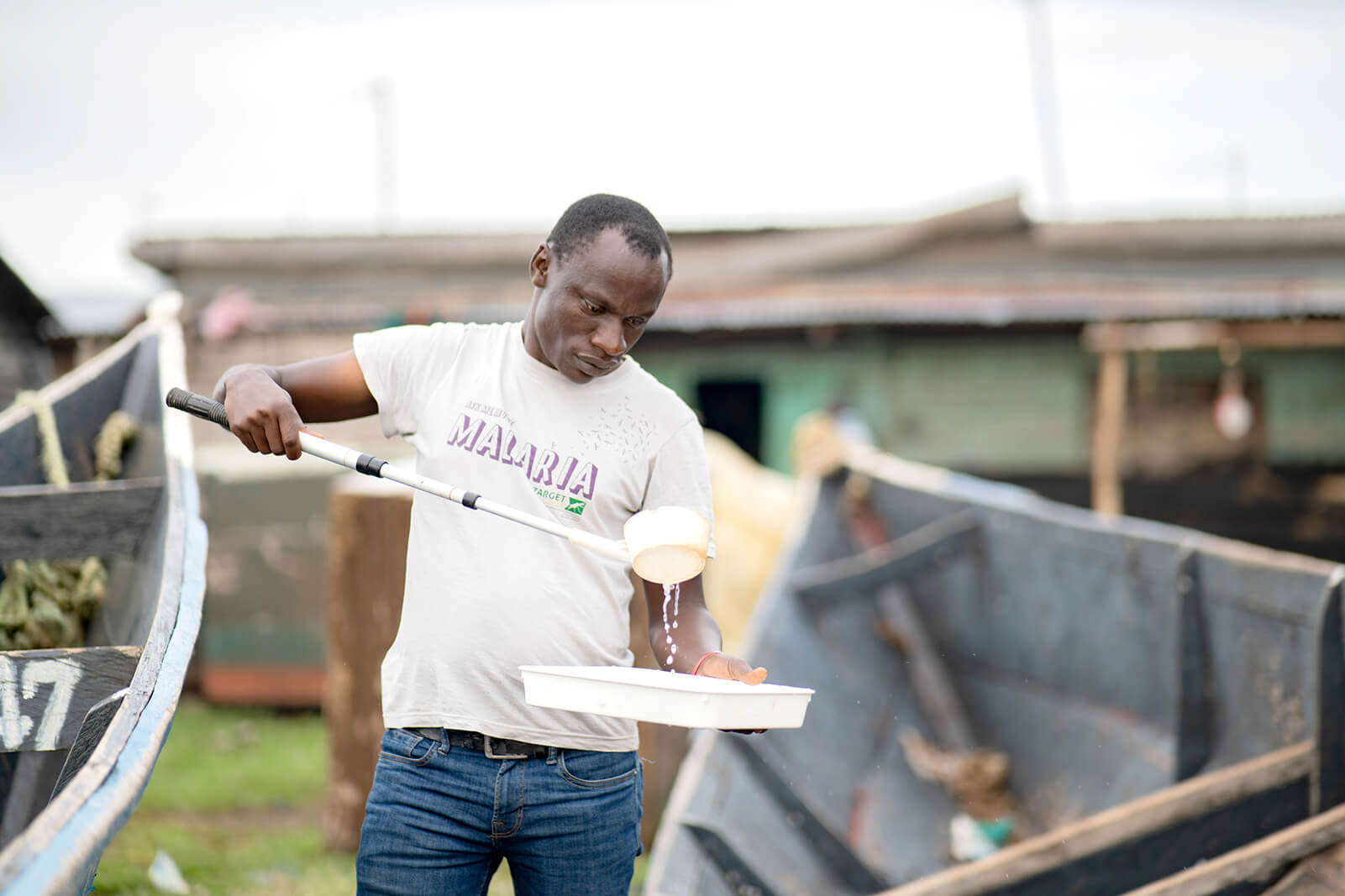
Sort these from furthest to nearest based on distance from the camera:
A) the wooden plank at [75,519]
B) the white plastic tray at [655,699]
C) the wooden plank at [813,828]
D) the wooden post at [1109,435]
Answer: the wooden post at [1109,435]
the wooden plank at [813,828]
the wooden plank at [75,519]
the white plastic tray at [655,699]

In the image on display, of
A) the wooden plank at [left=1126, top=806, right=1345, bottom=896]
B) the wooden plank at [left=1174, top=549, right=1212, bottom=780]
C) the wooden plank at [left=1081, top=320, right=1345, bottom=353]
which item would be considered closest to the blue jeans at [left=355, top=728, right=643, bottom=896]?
the wooden plank at [left=1126, top=806, right=1345, bottom=896]

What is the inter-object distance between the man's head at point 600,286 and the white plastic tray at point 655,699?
1.53ft

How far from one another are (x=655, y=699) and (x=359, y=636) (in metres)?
2.99

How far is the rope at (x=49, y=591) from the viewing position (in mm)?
2809

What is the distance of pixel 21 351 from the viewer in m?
6.25

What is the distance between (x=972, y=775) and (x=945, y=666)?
793 mm

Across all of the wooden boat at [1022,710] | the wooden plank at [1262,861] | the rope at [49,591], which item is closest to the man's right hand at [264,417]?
the rope at [49,591]

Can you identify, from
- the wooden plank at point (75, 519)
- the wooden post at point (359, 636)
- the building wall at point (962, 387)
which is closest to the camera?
the wooden plank at point (75, 519)

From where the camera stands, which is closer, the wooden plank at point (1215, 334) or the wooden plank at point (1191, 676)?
the wooden plank at point (1191, 676)

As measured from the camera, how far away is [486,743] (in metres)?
1.76

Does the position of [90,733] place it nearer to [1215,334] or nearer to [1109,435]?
[1109,435]

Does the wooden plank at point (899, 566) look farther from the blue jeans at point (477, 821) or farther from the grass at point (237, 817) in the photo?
the blue jeans at point (477, 821)

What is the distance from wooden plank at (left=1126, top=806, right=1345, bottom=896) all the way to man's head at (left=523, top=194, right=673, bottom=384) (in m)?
1.56

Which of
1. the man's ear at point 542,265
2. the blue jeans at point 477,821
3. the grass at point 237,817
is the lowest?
the grass at point 237,817
